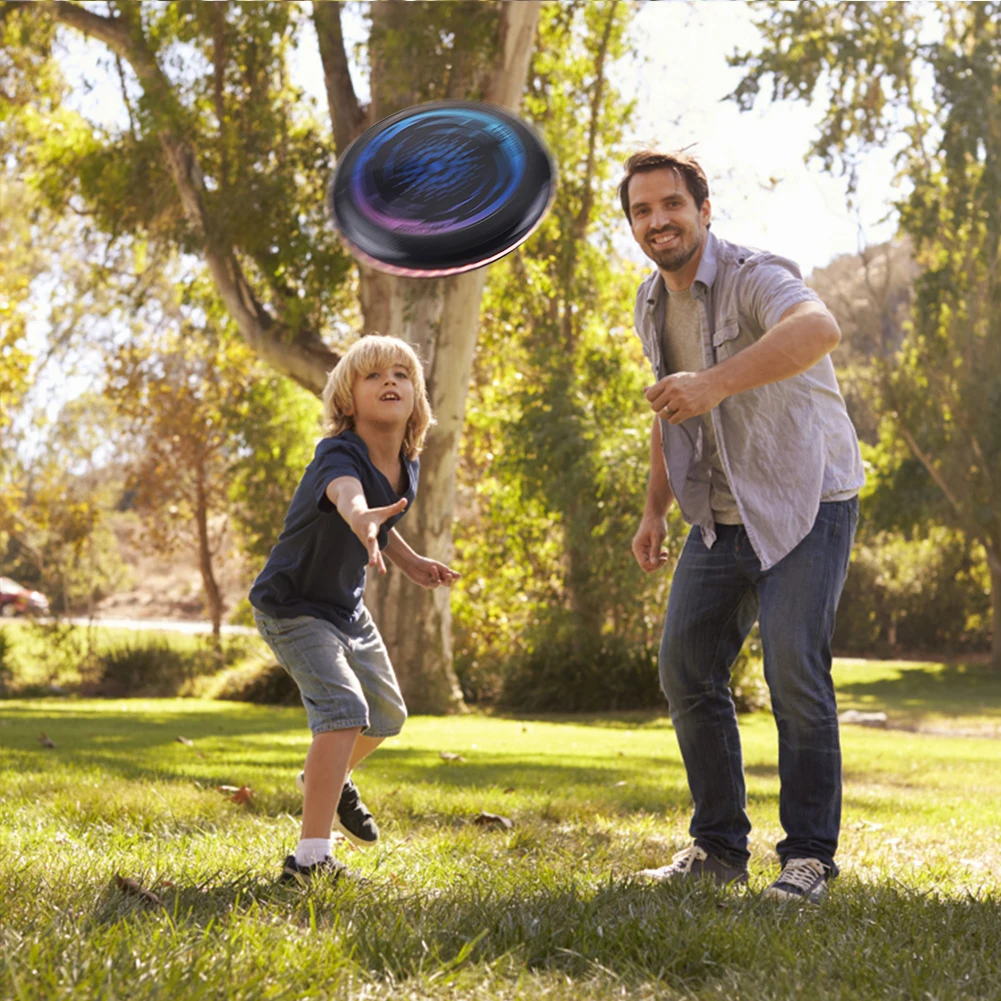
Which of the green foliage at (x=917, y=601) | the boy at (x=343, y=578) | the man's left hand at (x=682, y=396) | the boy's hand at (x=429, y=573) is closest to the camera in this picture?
the man's left hand at (x=682, y=396)

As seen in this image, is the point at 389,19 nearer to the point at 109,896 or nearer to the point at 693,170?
the point at 693,170

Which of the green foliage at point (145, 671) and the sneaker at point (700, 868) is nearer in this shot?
the sneaker at point (700, 868)

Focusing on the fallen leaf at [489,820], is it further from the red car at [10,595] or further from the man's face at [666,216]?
the red car at [10,595]

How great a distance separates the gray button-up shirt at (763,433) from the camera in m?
3.65

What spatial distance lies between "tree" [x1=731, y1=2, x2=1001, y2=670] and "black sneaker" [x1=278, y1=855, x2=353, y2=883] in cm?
1993

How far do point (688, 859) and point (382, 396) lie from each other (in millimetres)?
1704

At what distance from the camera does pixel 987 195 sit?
2239 cm

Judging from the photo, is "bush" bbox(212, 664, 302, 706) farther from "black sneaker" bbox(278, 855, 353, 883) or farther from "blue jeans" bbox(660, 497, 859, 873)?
"black sneaker" bbox(278, 855, 353, 883)

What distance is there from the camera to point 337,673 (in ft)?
12.0

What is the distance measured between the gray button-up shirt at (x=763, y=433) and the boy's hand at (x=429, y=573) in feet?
2.51

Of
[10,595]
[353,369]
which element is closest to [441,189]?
[353,369]

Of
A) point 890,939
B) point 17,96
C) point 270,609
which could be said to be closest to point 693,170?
point 270,609

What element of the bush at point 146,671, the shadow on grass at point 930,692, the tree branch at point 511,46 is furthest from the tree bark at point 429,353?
the shadow on grass at point 930,692

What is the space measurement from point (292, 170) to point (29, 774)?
9781 mm
